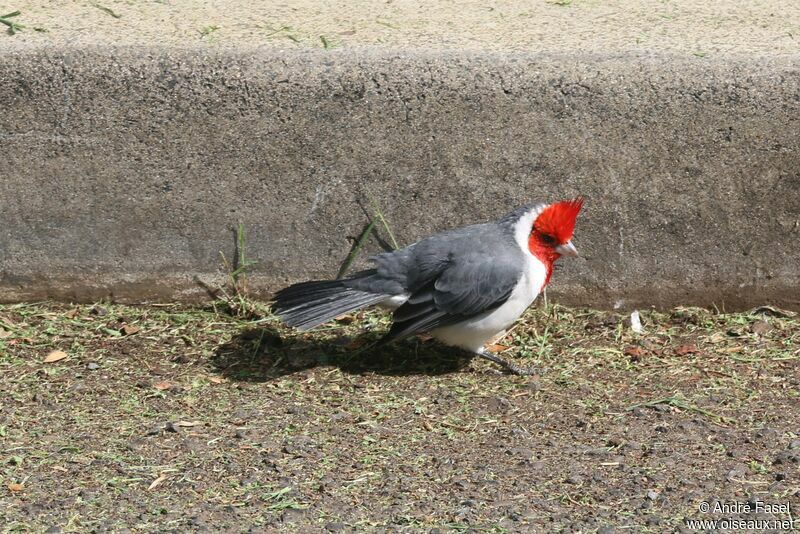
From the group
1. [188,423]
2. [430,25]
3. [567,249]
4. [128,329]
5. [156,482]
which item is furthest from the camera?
[430,25]

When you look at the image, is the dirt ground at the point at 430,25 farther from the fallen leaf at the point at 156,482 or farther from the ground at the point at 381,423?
the fallen leaf at the point at 156,482

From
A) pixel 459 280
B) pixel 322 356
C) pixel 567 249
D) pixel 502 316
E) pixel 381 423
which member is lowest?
pixel 322 356

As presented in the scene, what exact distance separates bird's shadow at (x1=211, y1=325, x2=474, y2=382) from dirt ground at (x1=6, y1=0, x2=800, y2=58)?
4.29 feet

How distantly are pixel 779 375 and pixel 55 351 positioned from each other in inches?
119

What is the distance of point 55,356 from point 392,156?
5.42ft

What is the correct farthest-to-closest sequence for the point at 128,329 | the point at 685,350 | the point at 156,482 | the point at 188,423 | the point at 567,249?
the point at 128,329 < the point at 685,350 < the point at 567,249 < the point at 188,423 < the point at 156,482

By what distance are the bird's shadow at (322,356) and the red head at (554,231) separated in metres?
0.60

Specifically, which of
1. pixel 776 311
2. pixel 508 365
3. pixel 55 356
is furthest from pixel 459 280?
pixel 55 356

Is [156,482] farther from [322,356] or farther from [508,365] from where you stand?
[508,365]

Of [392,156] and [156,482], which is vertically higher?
[392,156]

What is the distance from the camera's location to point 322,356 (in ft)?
15.8

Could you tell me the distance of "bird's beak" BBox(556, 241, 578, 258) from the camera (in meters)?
4.66

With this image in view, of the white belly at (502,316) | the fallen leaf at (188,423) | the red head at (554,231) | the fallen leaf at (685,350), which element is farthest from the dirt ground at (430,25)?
the fallen leaf at (188,423)

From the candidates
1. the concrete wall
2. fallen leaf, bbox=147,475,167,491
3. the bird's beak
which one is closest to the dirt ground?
the concrete wall
